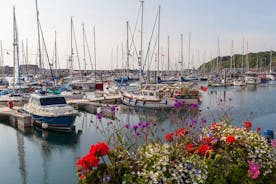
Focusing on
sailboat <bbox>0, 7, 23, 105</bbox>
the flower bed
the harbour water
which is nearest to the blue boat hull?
the harbour water

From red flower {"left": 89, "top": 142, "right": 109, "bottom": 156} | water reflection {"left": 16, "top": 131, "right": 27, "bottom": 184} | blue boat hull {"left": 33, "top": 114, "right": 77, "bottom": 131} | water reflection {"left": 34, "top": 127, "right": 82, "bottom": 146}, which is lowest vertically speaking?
A: water reflection {"left": 16, "top": 131, "right": 27, "bottom": 184}

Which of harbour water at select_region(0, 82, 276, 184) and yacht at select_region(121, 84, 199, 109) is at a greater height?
yacht at select_region(121, 84, 199, 109)

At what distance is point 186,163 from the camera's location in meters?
4.36

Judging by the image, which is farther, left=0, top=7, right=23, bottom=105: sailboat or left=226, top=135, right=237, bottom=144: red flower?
left=0, top=7, right=23, bottom=105: sailboat

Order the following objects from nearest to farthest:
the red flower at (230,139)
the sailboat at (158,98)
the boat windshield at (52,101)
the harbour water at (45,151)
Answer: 1. the red flower at (230,139)
2. the harbour water at (45,151)
3. the boat windshield at (52,101)
4. the sailboat at (158,98)

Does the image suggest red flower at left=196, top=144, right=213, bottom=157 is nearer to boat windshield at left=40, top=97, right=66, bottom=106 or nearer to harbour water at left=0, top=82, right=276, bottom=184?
harbour water at left=0, top=82, right=276, bottom=184

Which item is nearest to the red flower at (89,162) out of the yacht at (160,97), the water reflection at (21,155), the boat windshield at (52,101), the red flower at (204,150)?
the red flower at (204,150)

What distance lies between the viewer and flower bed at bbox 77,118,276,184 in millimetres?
4211

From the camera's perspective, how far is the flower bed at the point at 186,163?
4.21 m

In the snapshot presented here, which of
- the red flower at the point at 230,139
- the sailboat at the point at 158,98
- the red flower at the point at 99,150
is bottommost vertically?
the sailboat at the point at 158,98

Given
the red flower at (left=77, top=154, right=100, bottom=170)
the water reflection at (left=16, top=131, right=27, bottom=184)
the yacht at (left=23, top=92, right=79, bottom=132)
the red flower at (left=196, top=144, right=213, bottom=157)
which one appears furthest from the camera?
the yacht at (left=23, top=92, right=79, bottom=132)

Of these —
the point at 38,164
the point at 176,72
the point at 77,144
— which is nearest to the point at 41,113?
the point at 77,144

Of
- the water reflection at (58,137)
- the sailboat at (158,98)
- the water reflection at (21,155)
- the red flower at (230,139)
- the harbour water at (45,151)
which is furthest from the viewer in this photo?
the sailboat at (158,98)

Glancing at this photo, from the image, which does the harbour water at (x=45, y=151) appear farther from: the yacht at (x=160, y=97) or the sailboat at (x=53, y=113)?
the yacht at (x=160, y=97)
